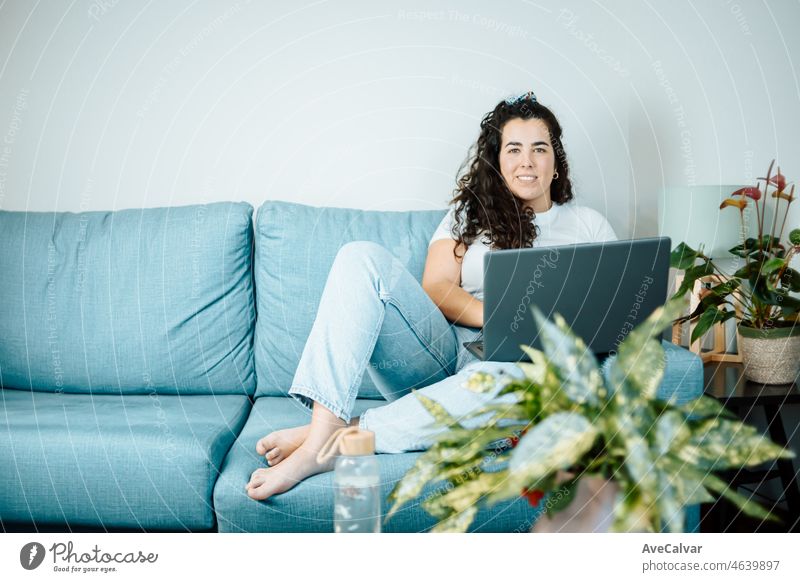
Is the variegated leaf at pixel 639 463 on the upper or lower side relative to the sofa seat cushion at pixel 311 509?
upper

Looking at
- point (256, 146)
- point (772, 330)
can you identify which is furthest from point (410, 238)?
point (772, 330)

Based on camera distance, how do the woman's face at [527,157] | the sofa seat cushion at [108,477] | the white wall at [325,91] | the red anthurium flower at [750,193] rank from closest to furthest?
the sofa seat cushion at [108,477]
the red anthurium flower at [750,193]
the woman's face at [527,157]
the white wall at [325,91]

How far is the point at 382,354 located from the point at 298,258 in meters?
0.46

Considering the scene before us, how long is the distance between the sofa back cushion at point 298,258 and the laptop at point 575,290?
515 millimetres

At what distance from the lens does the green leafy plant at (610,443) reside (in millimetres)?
574

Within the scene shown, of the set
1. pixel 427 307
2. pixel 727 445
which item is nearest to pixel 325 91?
pixel 427 307

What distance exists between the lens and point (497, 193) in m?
1.67

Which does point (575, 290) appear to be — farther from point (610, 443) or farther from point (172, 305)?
point (172, 305)

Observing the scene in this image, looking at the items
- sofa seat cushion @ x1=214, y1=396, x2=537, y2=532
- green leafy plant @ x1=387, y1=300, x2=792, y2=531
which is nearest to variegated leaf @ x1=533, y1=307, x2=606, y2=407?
green leafy plant @ x1=387, y1=300, x2=792, y2=531

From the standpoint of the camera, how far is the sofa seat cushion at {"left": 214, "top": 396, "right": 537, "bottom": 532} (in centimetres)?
111

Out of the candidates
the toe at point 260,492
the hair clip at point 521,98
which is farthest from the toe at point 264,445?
the hair clip at point 521,98
